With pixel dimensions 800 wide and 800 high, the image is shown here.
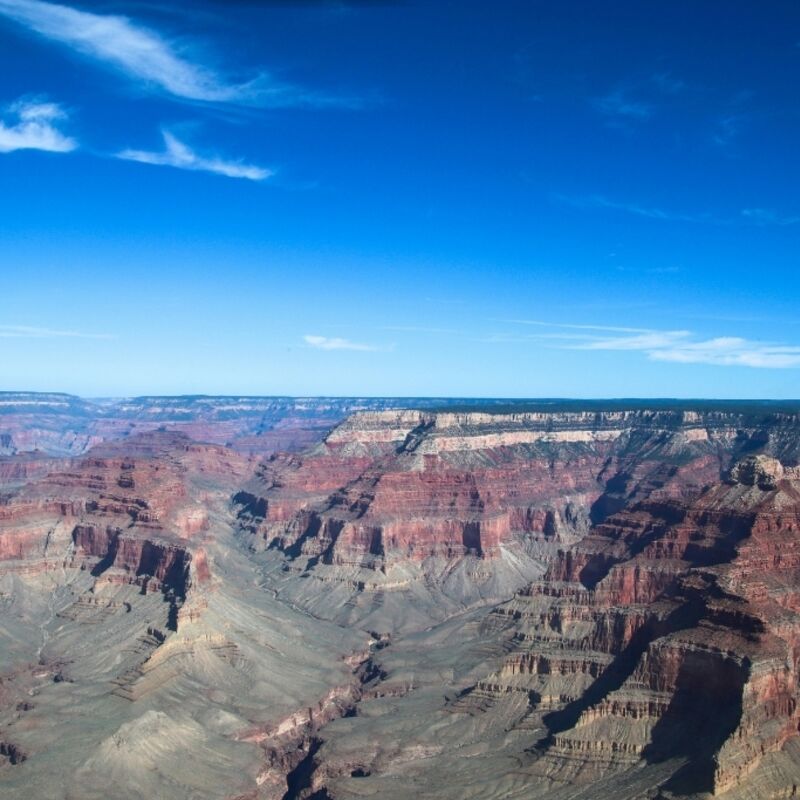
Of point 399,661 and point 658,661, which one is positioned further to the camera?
point 399,661

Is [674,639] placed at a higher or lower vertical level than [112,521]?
higher

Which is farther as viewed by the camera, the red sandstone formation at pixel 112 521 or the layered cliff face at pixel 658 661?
the red sandstone formation at pixel 112 521

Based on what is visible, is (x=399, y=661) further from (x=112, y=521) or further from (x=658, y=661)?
(x=112, y=521)

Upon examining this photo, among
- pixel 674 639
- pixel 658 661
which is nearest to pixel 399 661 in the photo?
pixel 658 661

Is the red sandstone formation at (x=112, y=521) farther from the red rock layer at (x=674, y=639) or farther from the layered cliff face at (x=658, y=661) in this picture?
the red rock layer at (x=674, y=639)

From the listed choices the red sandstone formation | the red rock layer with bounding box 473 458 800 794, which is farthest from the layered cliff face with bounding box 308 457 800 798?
the red sandstone formation

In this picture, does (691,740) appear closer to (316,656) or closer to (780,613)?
(780,613)

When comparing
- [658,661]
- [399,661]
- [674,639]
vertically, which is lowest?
[399,661]

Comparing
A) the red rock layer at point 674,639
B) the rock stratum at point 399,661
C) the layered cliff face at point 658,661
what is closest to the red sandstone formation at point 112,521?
the rock stratum at point 399,661

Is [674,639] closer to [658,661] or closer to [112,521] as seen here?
[658,661]

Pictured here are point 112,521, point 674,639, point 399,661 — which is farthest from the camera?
point 112,521

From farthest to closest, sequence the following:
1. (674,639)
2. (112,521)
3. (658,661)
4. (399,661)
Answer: (112,521)
(399,661)
(674,639)
(658,661)

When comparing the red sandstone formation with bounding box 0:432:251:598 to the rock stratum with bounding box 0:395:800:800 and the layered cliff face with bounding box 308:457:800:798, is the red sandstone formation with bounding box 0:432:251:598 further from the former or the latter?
the layered cliff face with bounding box 308:457:800:798
